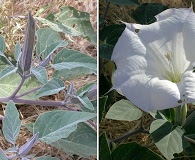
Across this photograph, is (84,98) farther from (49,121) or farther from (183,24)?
(183,24)

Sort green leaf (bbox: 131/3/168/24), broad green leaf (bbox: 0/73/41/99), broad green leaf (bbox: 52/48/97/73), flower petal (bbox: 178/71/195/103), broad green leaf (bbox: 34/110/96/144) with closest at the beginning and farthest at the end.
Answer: flower petal (bbox: 178/71/195/103) → broad green leaf (bbox: 34/110/96/144) → broad green leaf (bbox: 52/48/97/73) → green leaf (bbox: 131/3/168/24) → broad green leaf (bbox: 0/73/41/99)

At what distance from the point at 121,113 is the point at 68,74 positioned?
19 cm

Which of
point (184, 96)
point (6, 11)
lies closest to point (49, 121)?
point (184, 96)

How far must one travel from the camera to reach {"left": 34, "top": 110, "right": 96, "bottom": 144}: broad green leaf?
2.35 feet

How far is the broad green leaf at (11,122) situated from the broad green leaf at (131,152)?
0.60ft

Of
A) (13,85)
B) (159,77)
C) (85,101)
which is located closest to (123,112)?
(85,101)

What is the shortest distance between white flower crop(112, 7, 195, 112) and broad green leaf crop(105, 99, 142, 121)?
0.50ft

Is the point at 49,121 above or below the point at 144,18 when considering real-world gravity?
below

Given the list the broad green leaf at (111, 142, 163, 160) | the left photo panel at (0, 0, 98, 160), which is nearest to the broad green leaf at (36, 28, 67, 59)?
the left photo panel at (0, 0, 98, 160)

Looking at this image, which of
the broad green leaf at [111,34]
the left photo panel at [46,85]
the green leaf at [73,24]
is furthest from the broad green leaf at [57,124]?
the green leaf at [73,24]

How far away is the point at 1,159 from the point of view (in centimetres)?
69

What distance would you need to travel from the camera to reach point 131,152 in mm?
781

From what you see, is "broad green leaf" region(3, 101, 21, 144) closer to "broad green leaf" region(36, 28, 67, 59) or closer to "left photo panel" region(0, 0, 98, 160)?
"left photo panel" region(0, 0, 98, 160)

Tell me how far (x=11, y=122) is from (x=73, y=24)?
1.71 ft
